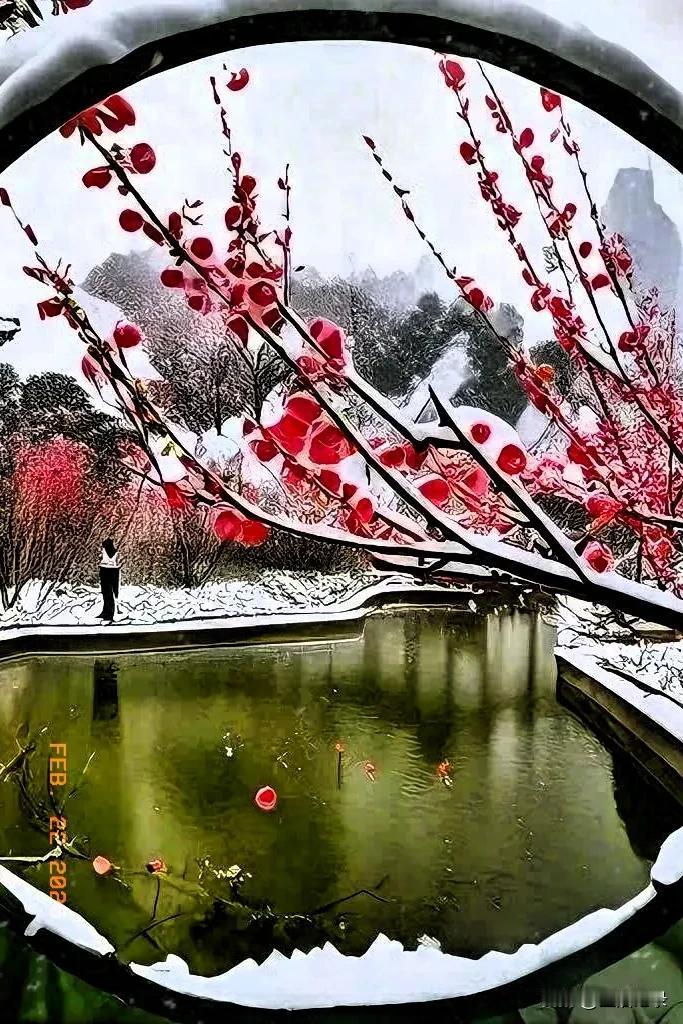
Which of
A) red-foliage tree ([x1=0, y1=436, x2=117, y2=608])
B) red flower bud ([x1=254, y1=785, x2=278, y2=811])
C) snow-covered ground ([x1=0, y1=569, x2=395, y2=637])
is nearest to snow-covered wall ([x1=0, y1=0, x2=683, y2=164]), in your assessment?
red-foliage tree ([x1=0, y1=436, x2=117, y2=608])

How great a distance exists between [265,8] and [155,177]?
0.99ft

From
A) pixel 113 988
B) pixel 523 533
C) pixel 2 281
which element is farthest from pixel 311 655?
pixel 2 281

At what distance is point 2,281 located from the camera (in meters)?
1.18

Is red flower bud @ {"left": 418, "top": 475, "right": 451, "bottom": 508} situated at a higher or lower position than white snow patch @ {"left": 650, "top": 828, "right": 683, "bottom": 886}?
higher

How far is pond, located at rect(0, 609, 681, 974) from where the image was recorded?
1205mm

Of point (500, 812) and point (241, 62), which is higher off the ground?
point (241, 62)

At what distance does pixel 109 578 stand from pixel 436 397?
63 cm

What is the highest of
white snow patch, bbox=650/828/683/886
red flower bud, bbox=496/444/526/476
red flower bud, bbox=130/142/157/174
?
red flower bud, bbox=130/142/157/174

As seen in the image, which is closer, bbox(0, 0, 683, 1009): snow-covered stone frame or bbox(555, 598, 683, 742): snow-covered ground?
bbox(0, 0, 683, 1009): snow-covered stone frame

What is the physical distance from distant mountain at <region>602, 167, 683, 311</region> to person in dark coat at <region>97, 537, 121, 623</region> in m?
1.01

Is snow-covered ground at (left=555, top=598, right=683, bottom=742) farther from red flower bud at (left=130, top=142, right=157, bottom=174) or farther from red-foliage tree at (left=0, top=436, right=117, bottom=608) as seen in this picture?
red flower bud at (left=130, top=142, right=157, bottom=174)

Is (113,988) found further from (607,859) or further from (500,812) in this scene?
(607,859)

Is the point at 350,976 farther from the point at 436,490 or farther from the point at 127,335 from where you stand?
the point at 127,335

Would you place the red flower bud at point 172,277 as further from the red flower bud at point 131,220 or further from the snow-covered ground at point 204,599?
the snow-covered ground at point 204,599
